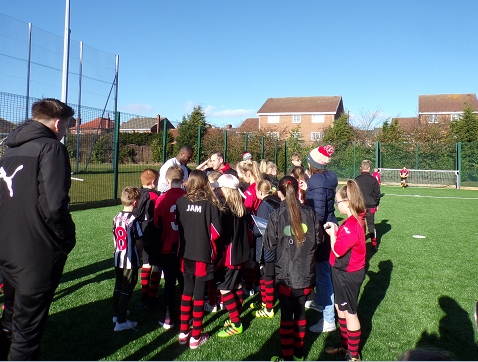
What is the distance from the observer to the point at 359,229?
121 inches

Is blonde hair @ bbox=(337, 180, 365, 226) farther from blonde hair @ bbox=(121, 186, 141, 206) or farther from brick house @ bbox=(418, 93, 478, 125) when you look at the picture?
brick house @ bbox=(418, 93, 478, 125)

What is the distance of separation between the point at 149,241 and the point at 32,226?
1.91 m

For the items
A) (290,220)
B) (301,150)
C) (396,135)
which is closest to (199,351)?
(290,220)

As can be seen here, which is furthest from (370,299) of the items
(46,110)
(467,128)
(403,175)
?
(467,128)

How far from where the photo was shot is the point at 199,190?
336cm

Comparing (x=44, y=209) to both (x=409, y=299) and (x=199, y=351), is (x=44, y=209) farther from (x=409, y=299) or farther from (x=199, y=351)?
(x=409, y=299)

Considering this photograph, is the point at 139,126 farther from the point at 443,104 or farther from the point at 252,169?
the point at 443,104

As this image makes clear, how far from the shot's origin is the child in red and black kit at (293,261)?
2.99m

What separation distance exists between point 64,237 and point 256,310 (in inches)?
99.6

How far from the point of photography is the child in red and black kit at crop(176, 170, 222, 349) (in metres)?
3.27

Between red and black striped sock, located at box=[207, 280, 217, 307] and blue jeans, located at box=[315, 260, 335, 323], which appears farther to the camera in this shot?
red and black striped sock, located at box=[207, 280, 217, 307]

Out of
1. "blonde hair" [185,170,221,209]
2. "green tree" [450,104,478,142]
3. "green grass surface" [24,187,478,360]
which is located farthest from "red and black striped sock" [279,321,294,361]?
"green tree" [450,104,478,142]

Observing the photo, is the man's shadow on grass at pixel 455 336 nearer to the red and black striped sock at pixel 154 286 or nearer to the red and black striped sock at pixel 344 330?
the red and black striped sock at pixel 344 330

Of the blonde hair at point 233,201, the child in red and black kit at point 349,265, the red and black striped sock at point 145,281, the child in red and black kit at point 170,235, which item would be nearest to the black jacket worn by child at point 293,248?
the child in red and black kit at point 349,265
